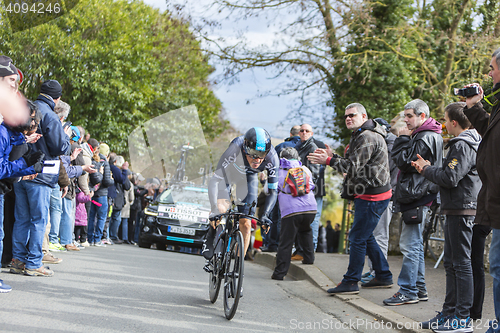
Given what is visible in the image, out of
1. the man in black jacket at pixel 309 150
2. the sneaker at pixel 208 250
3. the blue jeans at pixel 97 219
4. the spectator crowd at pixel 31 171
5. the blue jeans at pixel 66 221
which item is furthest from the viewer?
the blue jeans at pixel 97 219

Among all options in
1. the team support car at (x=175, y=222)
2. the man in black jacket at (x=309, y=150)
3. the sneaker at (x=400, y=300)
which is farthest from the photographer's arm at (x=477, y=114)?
the team support car at (x=175, y=222)

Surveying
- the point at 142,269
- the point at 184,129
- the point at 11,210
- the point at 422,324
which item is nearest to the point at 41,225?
the point at 11,210

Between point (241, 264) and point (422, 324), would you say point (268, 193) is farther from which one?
point (422, 324)

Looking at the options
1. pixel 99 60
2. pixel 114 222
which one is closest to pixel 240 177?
pixel 114 222

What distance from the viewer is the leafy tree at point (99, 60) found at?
22766 mm

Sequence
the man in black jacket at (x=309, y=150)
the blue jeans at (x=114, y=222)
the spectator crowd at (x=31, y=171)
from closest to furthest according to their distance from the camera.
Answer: the spectator crowd at (x=31, y=171) → the man in black jacket at (x=309, y=150) → the blue jeans at (x=114, y=222)

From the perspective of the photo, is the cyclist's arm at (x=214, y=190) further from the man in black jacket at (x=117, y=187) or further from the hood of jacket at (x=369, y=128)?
the man in black jacket at (x=117, y=187)

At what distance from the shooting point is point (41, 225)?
6.49 meters

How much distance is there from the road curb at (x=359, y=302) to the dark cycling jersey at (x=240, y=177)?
5.17 ft

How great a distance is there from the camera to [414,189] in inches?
237

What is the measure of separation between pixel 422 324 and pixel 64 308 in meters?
3.40

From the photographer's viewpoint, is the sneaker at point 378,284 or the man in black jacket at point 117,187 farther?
the man in black jacket at point 117,187

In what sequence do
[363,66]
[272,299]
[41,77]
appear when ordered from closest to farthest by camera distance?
[272,299] < [363,66] < [41,77]

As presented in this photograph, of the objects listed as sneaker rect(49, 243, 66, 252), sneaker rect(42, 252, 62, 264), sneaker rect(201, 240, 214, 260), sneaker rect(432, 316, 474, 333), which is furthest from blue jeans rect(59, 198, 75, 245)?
sneaker rect(432, 316, 474, 333)
